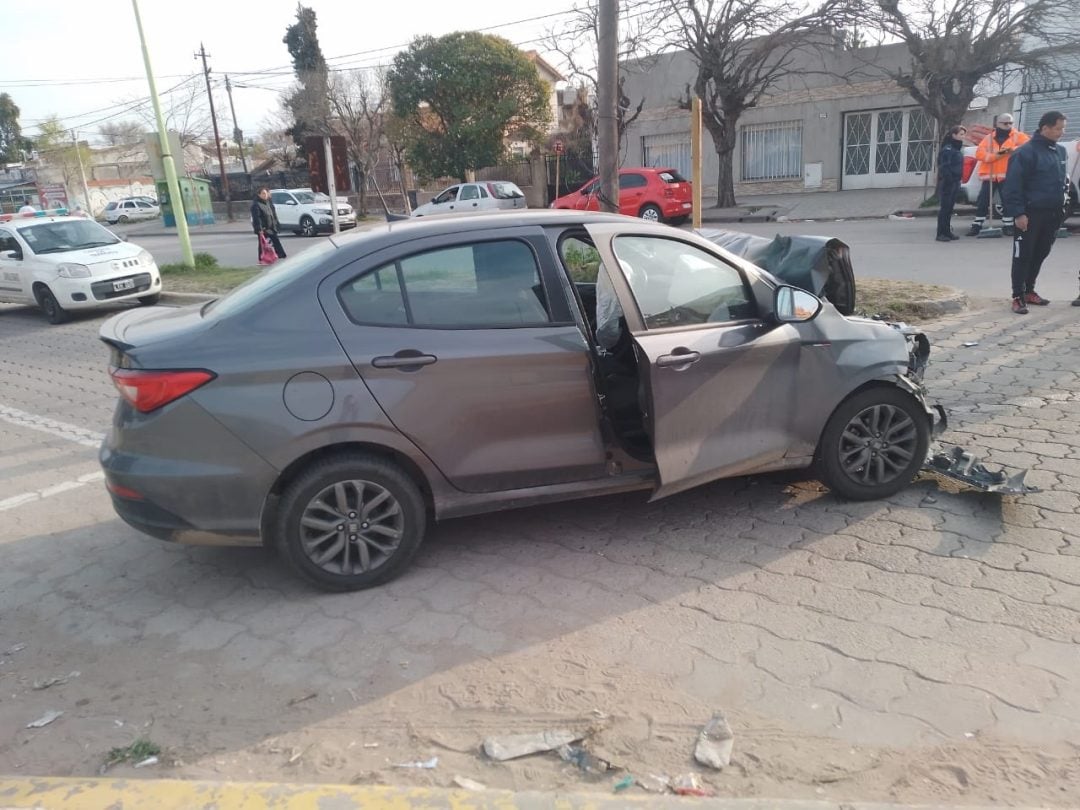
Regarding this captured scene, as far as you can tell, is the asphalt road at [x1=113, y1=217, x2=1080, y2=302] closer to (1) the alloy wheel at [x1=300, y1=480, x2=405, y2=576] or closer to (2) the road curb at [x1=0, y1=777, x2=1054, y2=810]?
(1) the alloy wheel at [x1=300, y1=480, x2=405, y2=576]

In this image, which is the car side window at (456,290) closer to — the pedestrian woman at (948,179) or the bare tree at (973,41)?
the pedestrian woman at (948,179)

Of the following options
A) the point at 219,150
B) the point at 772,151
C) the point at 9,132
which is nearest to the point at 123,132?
the point at 9,132

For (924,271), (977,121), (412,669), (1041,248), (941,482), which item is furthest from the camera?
(977,121)

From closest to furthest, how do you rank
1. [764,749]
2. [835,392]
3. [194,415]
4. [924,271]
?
[764,749] < [194,415] < [835,392] < [924,271]

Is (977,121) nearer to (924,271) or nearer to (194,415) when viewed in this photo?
(924,271)

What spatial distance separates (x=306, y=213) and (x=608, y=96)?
2252cm

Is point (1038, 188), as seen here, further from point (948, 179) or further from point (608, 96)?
point (948, 179)

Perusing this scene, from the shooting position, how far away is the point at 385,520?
3.76 meters

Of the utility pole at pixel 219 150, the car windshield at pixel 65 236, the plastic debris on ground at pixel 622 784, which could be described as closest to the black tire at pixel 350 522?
the plastic debris on ground at pixel 622 784

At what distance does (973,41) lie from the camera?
19.8 metres

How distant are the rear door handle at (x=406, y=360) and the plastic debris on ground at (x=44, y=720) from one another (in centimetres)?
182

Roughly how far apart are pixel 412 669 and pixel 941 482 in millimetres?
3127

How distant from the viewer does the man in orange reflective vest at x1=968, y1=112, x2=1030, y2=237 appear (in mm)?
13586

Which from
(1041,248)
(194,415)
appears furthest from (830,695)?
(1041,248)
